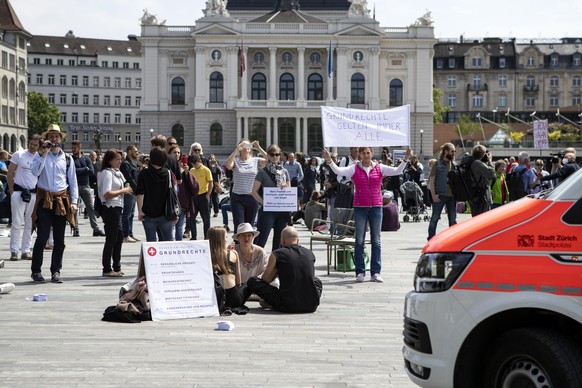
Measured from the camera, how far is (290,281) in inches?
474

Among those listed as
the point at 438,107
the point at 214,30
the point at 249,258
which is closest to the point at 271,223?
the point at 249,258

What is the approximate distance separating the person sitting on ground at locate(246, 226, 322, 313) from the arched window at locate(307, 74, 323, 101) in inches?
4007

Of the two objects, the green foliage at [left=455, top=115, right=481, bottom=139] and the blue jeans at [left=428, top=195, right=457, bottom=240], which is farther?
the green foliage at [left=455, top=115, right=481, bottom=139]

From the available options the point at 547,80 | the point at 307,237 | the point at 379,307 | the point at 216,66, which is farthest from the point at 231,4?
the point at 379,307

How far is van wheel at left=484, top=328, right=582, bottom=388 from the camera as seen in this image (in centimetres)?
593

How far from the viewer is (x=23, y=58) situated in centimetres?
11481

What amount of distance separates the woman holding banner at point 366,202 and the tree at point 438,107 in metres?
118

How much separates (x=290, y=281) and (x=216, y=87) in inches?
3981

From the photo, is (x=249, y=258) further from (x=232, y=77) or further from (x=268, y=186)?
(x=232, y=77)

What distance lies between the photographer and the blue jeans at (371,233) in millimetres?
15297

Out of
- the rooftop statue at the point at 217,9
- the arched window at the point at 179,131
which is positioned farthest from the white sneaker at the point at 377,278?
the rooftop statue at the point at 217,9

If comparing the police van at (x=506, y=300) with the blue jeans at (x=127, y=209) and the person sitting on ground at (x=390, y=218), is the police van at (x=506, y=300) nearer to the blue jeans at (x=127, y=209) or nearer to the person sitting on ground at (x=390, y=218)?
the blue jeans at (x=127, y=209)

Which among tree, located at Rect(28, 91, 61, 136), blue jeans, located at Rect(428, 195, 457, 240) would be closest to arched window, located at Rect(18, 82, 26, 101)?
tree, located at Rect(28, 91, 61, 136)

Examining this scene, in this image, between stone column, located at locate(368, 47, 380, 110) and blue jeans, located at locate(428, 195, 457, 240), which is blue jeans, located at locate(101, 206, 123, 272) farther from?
stone column, located at locate(368, 47, 380, 110)
